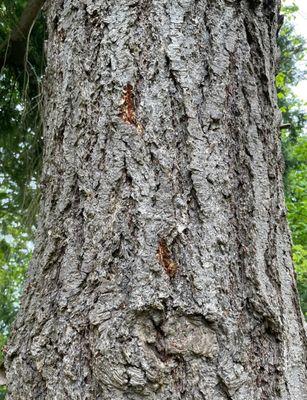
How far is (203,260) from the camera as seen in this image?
100cm

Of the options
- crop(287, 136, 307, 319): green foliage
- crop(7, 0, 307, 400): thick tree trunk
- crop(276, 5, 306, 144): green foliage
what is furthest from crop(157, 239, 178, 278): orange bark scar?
crop(276, 5, 306, 144): green foliage

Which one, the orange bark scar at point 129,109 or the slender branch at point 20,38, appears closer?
the orange bark scar at point 129,109

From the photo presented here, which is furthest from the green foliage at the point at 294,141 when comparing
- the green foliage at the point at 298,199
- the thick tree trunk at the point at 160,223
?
the thick tree trunk at the point at 160,223

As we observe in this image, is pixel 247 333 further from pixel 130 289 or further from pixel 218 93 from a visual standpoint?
pixel 218 93

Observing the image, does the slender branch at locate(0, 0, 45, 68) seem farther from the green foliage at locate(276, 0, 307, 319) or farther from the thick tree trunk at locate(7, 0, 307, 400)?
the green foliage at locate(276, 0, 307, 319)

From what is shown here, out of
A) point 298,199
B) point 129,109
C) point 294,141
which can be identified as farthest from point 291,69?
point 129,109

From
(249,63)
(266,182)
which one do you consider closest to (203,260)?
(266,182)

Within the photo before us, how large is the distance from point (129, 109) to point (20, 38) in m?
2.76

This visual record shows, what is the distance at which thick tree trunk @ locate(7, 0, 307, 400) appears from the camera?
Answer: 96cm

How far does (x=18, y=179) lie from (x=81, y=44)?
3277 millimetres

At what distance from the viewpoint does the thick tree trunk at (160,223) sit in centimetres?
96

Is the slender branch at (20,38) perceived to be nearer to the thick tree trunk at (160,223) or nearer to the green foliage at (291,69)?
the thick tree trunk at (160,223)

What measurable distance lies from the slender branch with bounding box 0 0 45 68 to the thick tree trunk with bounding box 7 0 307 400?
7.30 ft

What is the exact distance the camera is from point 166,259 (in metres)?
0.99
